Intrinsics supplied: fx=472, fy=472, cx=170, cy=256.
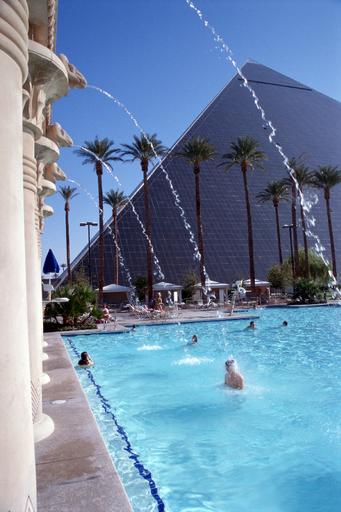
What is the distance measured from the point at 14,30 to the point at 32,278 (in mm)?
2655

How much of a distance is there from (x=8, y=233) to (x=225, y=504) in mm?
3844

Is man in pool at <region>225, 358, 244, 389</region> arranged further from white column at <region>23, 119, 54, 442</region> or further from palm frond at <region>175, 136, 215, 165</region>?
palm frond at <region>175, 136, 215, 165</region>

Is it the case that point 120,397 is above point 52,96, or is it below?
below

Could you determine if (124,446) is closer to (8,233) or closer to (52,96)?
(52,96)

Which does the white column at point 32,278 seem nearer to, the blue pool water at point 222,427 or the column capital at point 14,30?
the blue pool water at point 222,427

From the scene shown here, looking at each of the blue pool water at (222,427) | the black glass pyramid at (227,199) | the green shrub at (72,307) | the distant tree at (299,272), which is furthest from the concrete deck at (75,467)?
the black glass pyramid at (227,199)

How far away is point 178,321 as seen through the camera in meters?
21.2

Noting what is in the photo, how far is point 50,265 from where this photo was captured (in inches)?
492

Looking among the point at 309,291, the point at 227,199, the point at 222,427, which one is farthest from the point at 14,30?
the point at 227,199

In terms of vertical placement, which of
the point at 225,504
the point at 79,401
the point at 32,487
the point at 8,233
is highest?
the point at 8,233

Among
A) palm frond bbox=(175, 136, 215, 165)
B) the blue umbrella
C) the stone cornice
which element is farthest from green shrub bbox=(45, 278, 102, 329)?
palm frond bbox=(175, 136, 215, 165)

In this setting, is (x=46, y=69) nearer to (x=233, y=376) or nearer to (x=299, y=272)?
(x=233, y=376)

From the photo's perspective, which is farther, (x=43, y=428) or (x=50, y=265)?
(x=50, y=265)

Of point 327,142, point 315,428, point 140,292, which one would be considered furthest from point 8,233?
point 327,142
